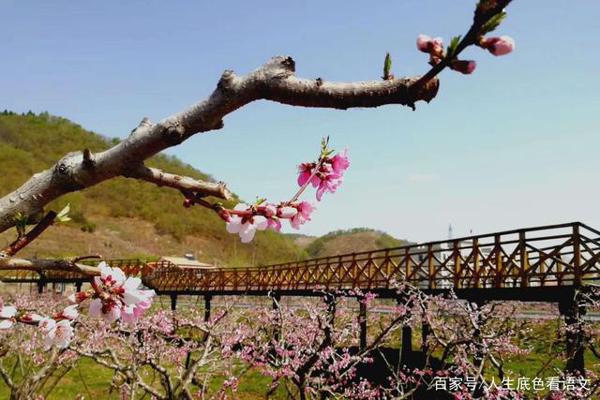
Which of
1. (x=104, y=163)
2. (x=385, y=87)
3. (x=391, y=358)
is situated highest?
(x=385, y=87)

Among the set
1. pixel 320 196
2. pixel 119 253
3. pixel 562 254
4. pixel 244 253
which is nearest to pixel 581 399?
pixel 562 254

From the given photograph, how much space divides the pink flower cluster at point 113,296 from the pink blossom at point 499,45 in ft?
3.54

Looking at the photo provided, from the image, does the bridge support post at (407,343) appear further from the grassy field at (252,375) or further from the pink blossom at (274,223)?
the pink blossom at (274,223)

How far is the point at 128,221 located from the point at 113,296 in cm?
6430

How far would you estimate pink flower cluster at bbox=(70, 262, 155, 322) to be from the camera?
1.45 m

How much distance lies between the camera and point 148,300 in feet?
5.04

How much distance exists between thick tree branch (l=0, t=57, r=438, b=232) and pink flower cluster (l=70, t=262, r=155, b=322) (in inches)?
16.8

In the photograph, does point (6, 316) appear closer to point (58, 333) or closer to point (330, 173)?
point (58, 333)

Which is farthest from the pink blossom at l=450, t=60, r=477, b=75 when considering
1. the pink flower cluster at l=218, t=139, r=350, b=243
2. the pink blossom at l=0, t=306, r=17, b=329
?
the pink blossom at l=0, t=306, r=17, b=329

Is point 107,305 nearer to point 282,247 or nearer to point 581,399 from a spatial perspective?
point 581,399

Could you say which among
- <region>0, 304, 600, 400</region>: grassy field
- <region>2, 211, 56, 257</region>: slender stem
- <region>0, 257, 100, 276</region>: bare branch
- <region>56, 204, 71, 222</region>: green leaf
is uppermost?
<region>56, 204, 71, 222</region>: green leaf

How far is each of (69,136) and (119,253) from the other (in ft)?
116

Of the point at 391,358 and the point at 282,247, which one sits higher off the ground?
the point at 282,247

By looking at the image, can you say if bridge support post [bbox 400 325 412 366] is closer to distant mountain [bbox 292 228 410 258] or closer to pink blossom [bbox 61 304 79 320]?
pink blossom [bbox 61 304 79 320]
